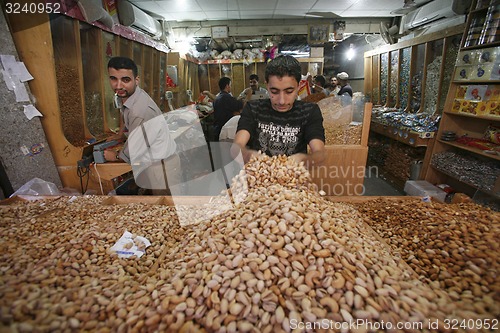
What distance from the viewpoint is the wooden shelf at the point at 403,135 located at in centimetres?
374

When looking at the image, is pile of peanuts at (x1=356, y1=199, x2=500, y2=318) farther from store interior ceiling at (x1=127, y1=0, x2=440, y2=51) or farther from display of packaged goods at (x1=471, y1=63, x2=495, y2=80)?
store interior ceiling at (x1=127, y1=0, x2=440, y2=51)

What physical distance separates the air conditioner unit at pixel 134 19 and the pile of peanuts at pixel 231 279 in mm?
4045

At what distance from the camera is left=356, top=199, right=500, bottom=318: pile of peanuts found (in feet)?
2.93

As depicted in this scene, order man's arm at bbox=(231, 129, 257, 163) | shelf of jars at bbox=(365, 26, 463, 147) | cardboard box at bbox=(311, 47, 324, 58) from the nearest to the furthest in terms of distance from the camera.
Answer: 1. man's arm at bbox=(231, 129, 257, 163)
2. shelf of jars at bbox=(365, 26, 463, 147)
3. cardboard box at bbox=(311, 47, 324, 58)

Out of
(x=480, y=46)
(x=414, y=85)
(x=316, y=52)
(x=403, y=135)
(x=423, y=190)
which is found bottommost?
(x=423, y=190)

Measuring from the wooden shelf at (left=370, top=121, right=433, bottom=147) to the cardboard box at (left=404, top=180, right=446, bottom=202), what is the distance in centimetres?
60

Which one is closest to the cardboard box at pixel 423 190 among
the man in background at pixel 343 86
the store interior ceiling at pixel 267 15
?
the man in background at pixel 343 86

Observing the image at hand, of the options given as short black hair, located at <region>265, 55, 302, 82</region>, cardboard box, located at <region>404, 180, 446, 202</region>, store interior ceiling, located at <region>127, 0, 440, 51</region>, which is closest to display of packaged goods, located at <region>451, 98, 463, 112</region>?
cardboard box, located at <region>404, 180, 446, 202</region>

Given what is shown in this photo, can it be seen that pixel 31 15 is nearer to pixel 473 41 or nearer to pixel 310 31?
pixel 473 41

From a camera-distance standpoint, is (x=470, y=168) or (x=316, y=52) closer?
(x=470, y=168)
